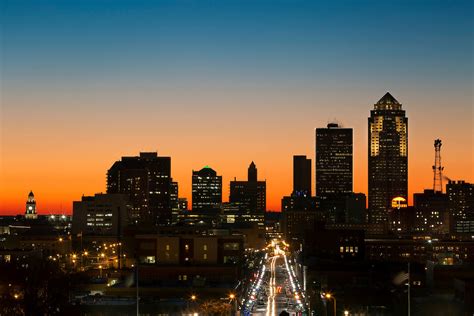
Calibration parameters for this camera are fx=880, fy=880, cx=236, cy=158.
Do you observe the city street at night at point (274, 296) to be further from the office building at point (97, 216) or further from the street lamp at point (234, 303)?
the office building at point (97, 216)

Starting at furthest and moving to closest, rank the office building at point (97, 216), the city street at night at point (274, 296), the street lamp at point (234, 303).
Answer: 1. the office building at point (97, 216)
2. the city street at night at point (274, 296)
3. the street lamp at point (234, 303)

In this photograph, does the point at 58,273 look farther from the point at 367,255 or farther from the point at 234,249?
the point at 367,255

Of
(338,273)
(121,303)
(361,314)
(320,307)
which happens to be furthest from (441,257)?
(121,303)

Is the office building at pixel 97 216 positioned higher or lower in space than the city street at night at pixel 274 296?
higher

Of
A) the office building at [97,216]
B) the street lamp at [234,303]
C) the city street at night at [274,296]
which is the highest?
the office building at [97,216]

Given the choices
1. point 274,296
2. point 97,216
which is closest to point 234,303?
point 274,296

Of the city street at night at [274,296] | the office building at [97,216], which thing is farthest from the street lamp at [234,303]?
the office building at [97,216]

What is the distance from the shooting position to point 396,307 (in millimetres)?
67812

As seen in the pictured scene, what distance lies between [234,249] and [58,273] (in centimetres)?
3245

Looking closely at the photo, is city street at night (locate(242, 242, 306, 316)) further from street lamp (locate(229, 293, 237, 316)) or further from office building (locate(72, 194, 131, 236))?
office building (locate(72, 194, 131, 236))

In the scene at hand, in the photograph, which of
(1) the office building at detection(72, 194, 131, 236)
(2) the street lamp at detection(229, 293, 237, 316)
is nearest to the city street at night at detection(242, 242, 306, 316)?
(2) the street lamp at detection(229, 293, 237, 316)

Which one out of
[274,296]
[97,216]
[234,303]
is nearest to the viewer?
[234,303]

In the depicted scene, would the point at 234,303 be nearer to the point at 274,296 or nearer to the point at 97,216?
the point at 274,296

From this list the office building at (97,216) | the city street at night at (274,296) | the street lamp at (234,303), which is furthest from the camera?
the office building at (97,216)
